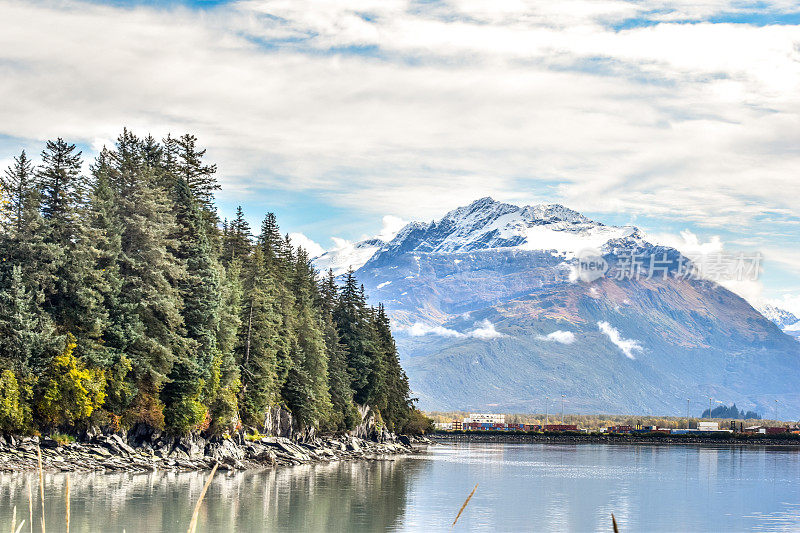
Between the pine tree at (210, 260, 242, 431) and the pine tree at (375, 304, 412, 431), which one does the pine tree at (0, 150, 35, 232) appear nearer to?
the pine tree at (210, 260, 242, 431)

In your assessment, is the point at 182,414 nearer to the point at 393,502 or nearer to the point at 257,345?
the point at 257,345

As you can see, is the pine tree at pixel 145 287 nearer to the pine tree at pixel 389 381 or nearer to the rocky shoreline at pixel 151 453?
the rocky shoreline at pixel 151 453

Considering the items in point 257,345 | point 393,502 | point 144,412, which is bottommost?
point 393,502

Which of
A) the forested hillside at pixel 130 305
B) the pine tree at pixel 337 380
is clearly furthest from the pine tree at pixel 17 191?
the pine tree at pixel 337 380

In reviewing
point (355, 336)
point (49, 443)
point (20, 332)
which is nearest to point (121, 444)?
point (49, 443)

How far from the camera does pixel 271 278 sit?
103 m

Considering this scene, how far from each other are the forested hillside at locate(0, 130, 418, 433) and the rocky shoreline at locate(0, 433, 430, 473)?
4.71ft

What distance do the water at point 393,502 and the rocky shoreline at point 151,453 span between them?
247cm

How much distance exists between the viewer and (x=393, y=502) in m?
65.6

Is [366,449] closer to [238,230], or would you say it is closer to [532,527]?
[238,230]

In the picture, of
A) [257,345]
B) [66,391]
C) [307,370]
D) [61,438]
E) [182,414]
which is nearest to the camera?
[66,391]

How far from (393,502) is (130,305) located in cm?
2449

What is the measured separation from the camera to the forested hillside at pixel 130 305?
68375 mm

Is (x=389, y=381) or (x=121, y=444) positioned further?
(x=389, y=381)
